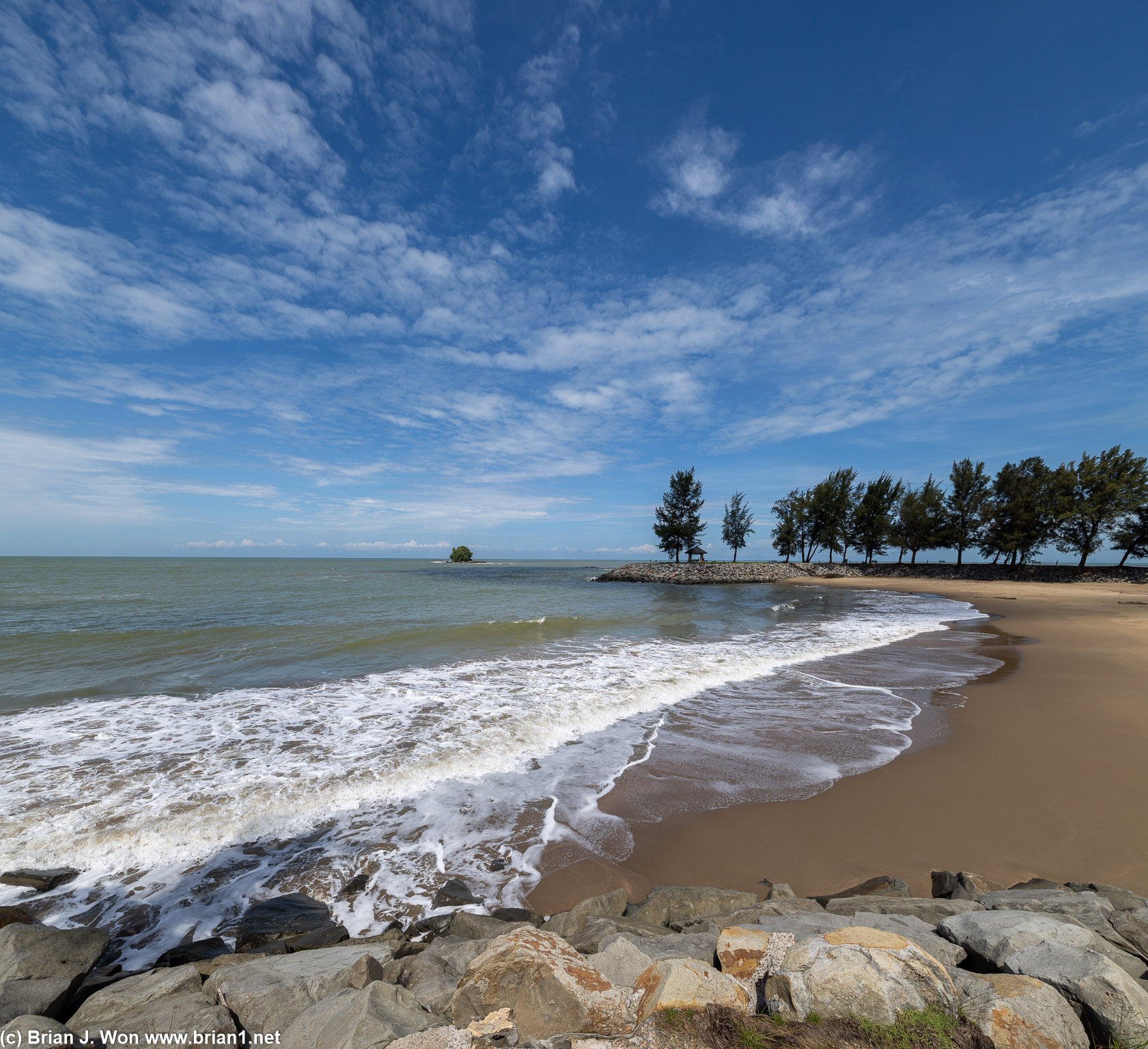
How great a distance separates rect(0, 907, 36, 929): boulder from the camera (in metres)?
3.28

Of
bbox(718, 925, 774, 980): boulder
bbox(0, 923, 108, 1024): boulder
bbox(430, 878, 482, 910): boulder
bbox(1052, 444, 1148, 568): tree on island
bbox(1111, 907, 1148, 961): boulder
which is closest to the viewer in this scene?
bbox(718, 925, 774, 980): boulder

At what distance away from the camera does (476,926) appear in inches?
134

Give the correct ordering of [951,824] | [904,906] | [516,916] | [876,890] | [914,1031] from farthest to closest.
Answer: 1. [951,824]
2. [876,890]
3. [516,916]
4. [904,906]
5. [914,1031]

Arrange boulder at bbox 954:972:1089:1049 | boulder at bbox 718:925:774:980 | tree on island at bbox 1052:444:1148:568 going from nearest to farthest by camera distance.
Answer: boulder at bbox 954:972:1089:1049 < boulder at bbox 718:925:774:980 < tree on island at bbox 1052:444:1148:568

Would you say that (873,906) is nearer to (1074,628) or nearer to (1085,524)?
(1074,628)

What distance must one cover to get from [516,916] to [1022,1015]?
3.10 metres

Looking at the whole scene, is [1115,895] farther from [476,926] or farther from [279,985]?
[279,985]

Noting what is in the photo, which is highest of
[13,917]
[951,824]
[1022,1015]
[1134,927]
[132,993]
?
[1022,1015]

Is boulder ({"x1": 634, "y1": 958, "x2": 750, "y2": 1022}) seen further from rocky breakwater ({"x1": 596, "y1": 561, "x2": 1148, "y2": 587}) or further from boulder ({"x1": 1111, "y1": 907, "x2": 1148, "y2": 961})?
rocky breakwater ({"x1": 596, "y1": 561, "x2": 1148, "y2": 587})

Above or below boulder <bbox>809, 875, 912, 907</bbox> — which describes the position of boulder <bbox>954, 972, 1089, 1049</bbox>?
above

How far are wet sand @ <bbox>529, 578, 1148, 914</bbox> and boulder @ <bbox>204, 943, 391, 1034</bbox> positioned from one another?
5.51 feet

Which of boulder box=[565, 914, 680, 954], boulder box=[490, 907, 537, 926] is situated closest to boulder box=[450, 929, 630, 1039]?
boulder box=[565, 914, 680, 954]

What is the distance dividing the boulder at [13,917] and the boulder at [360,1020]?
8.65 ft

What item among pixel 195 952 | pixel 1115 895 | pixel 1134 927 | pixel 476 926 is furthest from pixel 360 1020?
pixel 1115 895
